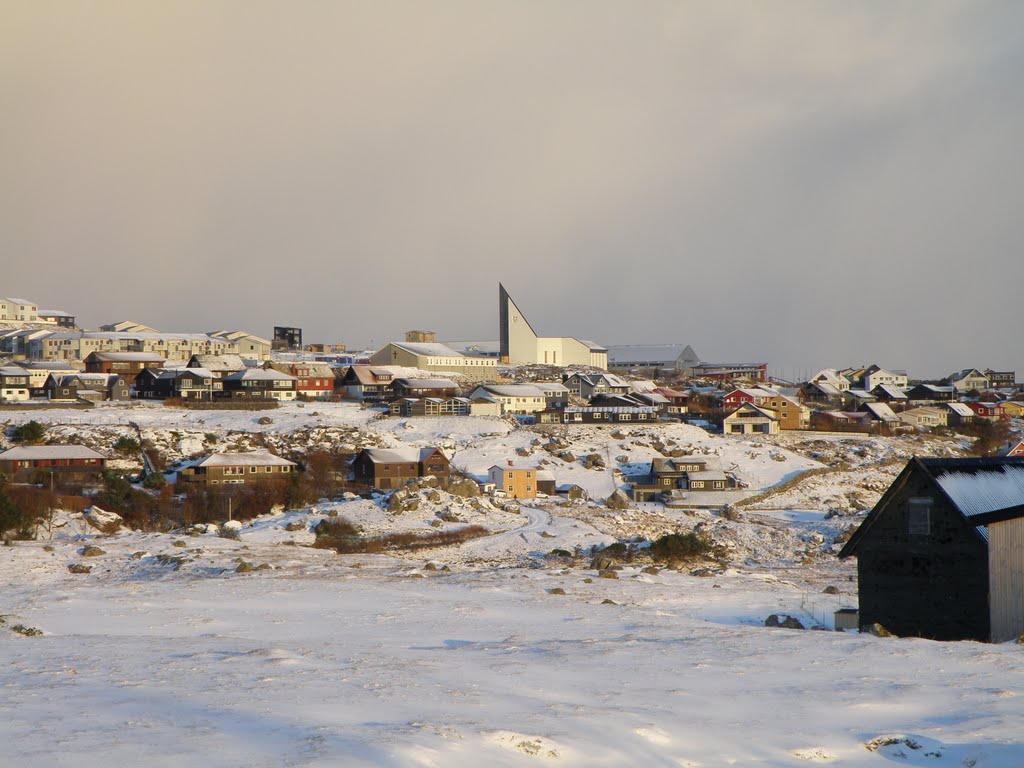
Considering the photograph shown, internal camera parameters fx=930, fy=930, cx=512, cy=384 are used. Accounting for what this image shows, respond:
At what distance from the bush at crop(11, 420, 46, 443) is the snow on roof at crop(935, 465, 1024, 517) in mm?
49384

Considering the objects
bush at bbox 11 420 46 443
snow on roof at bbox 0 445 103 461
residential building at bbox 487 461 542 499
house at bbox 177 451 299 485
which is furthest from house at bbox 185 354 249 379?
residential building at bbox 487 461 542 499

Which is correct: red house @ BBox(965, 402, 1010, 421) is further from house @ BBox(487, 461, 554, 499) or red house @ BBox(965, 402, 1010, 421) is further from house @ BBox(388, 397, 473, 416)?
house @ BBox(487, 461, 554, 499)

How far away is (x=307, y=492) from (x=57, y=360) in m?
49.6

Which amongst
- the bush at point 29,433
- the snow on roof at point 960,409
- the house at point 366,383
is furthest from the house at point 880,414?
the bush at point 29,433

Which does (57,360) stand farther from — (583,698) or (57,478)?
(583,698)

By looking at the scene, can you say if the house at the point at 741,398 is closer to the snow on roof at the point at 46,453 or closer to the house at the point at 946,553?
the snow on roof at the point at 46,453

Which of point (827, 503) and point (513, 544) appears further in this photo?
point (827, 503)

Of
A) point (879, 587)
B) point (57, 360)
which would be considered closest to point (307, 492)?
point (879, 587)

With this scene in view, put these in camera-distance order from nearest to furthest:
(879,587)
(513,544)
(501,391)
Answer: (879,587) < (513,544) < (501,391)

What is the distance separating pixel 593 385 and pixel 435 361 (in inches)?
712

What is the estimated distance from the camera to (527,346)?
357 ft

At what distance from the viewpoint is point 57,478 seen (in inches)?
1826

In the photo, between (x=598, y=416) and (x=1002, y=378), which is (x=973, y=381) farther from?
(x=598, y=416)

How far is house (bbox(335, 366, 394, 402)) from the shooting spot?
73.6m
